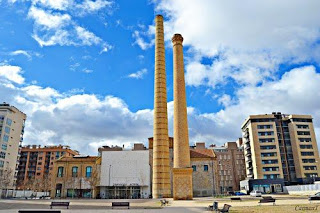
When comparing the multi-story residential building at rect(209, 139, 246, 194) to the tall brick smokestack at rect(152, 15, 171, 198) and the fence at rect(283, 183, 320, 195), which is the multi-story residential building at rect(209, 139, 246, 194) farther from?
the tall brick smokestack at rect(152, 15, 171, 198)

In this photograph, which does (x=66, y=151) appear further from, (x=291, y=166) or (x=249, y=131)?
(x=291, y=166)

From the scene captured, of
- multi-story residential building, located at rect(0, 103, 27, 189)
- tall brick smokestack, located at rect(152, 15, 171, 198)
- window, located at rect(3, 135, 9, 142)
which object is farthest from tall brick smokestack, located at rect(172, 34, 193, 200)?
window, located at rect(3, 135, 9, 142)

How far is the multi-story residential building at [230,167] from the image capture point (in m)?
83.4

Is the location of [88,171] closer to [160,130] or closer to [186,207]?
[160,130]

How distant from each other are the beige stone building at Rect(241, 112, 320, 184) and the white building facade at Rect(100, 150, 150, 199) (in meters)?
32.4

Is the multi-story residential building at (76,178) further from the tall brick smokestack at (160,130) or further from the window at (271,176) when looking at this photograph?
the window at (271,176)

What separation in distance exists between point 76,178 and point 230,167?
50585 millimetres

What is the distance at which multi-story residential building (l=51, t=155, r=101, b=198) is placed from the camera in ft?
163

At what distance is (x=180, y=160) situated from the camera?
2997cm

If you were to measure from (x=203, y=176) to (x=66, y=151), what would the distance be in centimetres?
6000

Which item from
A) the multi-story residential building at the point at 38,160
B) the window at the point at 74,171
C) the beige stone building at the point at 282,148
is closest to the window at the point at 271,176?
the beige stone building at the point at 282,148

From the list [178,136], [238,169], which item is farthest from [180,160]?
[238,169]

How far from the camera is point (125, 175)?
52031 millimetres

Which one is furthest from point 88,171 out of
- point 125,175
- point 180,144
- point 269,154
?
point 269,154
